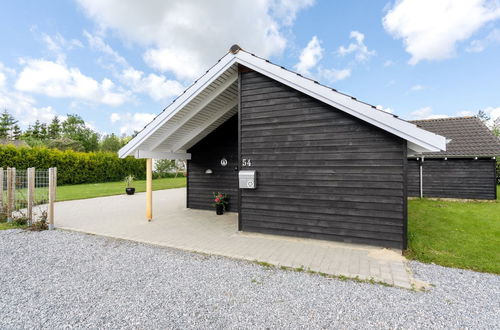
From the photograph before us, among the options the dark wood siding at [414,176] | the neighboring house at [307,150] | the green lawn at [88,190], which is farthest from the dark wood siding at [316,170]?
the green lawn at [88,190]

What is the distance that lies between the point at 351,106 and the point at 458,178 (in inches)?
401

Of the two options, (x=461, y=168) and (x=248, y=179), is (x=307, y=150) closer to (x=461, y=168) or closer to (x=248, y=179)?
(x=248, y=179)

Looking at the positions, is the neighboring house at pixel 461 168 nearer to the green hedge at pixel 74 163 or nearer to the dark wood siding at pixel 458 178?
the dark wood siding at pixel 458 178

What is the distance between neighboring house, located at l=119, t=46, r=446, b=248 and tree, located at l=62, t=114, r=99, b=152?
4511cm

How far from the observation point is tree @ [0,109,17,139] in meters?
38.1

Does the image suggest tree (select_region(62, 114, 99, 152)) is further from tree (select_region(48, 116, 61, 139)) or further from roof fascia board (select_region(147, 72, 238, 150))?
roof fascia board (select_region(147, 72, 238, 150))

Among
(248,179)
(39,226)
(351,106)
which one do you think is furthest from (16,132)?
(351,106)

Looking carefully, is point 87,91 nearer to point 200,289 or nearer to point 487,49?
point 200,289

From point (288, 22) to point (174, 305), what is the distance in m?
13.8

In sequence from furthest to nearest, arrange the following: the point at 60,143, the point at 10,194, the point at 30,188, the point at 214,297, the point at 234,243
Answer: the point at 60,143, the point at 10,194, the point at 30,188, the point at 234,243, the point at 214,297

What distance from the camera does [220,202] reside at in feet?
25.7

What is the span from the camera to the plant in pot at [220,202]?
25.5 ft

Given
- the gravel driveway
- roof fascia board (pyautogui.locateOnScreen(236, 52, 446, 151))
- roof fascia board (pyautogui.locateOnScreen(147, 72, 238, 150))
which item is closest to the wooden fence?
the gravel driveway

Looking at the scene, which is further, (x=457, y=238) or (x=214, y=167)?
(x=214, y=167)
